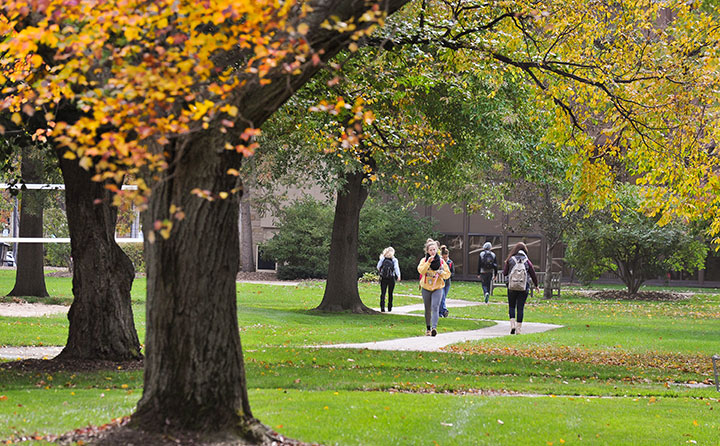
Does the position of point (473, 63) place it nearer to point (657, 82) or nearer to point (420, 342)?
point (657, 82)

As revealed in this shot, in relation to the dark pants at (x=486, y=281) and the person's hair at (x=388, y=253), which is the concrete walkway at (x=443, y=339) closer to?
the person's hair at (x=388, y=253)

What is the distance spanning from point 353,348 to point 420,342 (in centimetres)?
190

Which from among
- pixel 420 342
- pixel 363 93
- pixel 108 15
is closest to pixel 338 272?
pixel 420 342

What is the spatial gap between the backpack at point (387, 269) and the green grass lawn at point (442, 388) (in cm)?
342

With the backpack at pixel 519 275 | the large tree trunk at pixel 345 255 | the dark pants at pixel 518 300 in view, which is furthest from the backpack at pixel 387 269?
the backpack at pixel 519 275

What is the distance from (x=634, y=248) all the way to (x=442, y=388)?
23.6 m

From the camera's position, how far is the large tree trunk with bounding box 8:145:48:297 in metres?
24.2

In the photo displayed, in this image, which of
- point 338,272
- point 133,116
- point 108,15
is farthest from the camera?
point 338,272

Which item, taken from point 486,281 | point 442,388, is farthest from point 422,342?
point 486,281

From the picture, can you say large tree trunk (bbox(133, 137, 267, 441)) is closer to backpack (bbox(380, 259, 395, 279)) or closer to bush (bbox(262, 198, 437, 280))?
backpack (bbox(380, 259, 395, 279))

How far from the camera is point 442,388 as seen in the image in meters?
11.0

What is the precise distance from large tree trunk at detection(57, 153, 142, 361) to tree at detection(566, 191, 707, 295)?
76.2 ft

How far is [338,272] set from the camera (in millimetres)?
23469

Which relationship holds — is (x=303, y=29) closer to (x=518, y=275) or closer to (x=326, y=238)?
(x=518, y=275)
